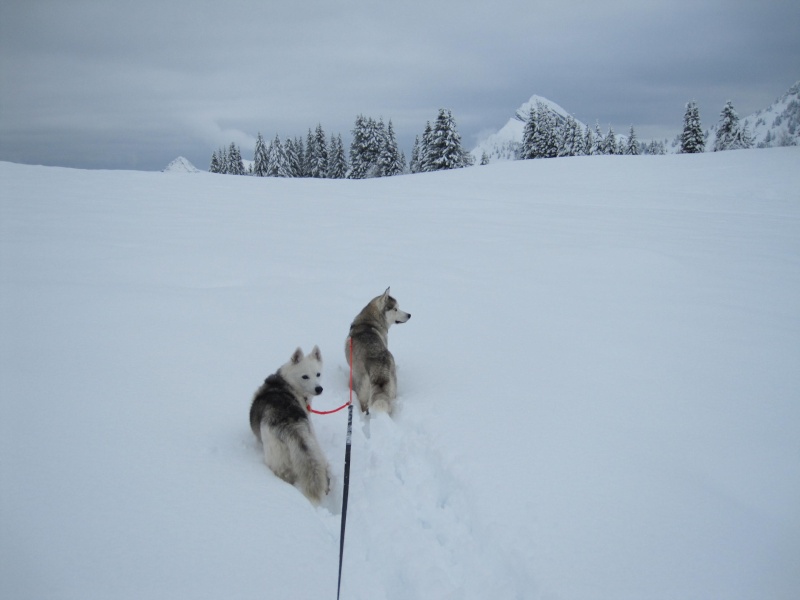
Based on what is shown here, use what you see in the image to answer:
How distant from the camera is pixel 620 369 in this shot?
19.2 ft

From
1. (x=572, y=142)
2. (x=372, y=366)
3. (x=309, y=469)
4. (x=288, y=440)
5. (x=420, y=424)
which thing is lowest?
(x=420, y=424)

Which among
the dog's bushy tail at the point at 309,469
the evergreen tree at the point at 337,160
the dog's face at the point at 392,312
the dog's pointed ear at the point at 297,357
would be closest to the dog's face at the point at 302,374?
the dog's pointed ear at the point at 297,357

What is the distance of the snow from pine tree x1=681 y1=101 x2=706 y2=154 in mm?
48319

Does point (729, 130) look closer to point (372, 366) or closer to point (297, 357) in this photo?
point (372, 366)

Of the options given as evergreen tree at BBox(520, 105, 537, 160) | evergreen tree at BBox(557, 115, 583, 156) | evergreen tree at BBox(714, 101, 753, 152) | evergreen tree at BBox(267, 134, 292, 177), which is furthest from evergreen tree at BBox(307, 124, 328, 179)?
evergreen tree at BBox(714, 101, 753, 152)

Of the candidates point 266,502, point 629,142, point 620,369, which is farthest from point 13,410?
point 629,142

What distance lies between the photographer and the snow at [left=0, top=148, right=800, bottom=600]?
293 cm

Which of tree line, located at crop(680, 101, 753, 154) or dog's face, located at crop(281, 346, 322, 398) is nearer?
dog's face, located at crop(281, 346, 322, 398)

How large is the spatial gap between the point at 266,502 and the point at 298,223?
43.7 feet

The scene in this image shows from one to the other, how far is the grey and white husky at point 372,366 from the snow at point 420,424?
33 centimetres

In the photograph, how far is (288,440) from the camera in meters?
3.88

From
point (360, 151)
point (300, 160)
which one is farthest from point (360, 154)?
point (300, 160)

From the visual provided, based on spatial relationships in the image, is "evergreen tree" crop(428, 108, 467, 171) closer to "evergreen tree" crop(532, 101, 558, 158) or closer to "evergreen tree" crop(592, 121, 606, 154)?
"evergreen tree" crop(532, 101, 558, 158)

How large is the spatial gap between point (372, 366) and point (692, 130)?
6020cm
